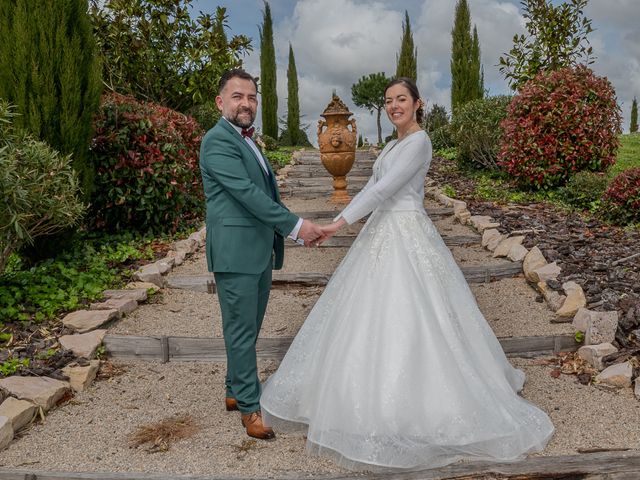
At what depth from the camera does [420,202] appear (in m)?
3.38

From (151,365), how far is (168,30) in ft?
27.0

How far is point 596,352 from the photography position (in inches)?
164

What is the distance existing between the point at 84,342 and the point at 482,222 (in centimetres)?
538

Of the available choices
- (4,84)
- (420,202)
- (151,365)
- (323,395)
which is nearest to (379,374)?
(323,395)

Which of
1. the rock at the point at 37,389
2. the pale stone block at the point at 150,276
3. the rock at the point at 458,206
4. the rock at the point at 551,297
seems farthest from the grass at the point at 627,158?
the rock at the point at 37,389

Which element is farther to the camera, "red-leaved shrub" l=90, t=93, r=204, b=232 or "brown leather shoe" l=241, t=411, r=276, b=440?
"red-leaved shrub" l=90, t=93, r=204, b=232

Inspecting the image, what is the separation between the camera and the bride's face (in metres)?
3.20

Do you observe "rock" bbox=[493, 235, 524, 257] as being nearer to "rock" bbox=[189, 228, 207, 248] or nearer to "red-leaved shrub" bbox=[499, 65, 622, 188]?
"red-leaved shrub" bbox=[499, 65, 622, 188]

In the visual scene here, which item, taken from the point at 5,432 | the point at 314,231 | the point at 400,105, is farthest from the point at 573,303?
the point at 5,432

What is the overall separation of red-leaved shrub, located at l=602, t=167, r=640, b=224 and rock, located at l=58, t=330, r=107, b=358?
265 inches

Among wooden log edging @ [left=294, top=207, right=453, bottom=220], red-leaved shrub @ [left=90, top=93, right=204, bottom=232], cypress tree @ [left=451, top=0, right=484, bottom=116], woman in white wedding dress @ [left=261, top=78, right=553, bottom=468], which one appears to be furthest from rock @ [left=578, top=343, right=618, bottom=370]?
cypress tree @ [left=451, top=0, right=484, bottom=116]

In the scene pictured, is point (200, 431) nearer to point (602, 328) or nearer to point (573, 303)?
point (602, 328)

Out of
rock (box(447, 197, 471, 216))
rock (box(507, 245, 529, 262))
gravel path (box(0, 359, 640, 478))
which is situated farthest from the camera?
rock (box(447, 197, 471, 216))

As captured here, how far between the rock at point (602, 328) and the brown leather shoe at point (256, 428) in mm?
2642
